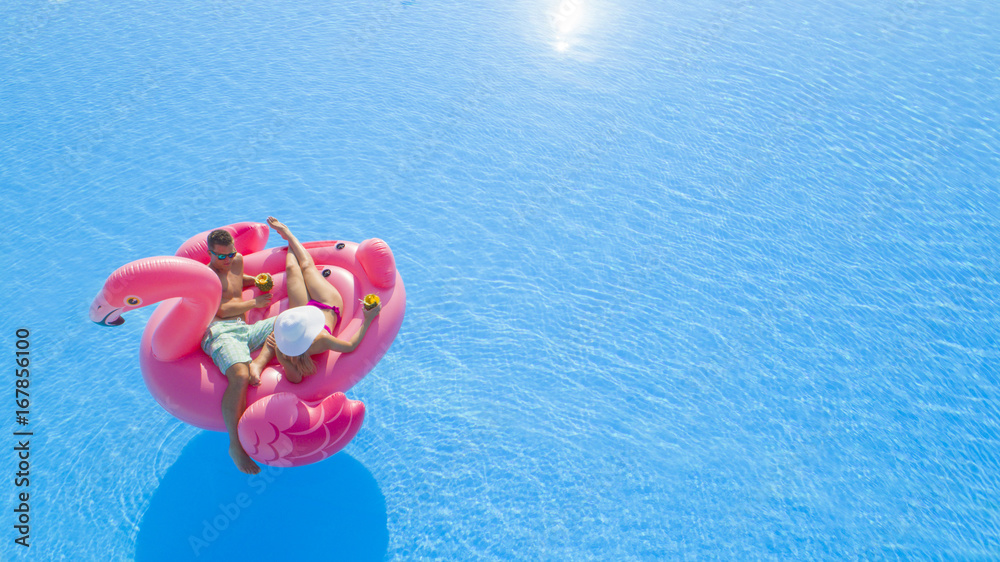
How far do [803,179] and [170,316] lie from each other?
4.84 meters

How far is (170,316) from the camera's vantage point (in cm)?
312

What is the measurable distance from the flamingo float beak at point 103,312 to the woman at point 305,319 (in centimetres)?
66

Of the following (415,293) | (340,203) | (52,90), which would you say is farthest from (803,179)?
(52,90)

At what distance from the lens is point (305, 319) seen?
3053 millimetres

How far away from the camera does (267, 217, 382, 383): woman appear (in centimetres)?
304

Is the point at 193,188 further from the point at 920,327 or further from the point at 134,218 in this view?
the point at 920,327

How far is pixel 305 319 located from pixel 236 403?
1.68ft

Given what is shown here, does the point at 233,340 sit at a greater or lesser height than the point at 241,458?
greater

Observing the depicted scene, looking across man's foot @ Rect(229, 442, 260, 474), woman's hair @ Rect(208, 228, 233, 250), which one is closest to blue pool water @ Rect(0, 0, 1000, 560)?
man's foot @ Rect(229, 442, 260, 474)

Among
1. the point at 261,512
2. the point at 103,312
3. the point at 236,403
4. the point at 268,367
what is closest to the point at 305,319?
the point at 268,367

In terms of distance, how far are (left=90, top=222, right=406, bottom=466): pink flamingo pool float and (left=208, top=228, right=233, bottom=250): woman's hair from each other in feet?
0.68

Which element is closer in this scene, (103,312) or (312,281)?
(103,312)

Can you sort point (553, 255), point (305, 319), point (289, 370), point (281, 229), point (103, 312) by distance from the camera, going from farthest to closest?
point (553, 255) → point (281, 229) → point (289, 370) → point (305, 319) → point (103, 312)

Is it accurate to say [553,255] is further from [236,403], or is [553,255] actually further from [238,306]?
[236,403]
